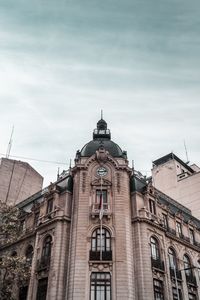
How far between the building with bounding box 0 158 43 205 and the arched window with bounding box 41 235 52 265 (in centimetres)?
2119

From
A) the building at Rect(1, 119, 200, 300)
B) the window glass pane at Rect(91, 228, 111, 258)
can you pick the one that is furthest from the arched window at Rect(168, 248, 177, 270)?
the window glass pane at Rect(91, 228, 111, 258)

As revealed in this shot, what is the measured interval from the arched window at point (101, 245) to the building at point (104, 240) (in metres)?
0.11

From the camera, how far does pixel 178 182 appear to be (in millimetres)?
66750

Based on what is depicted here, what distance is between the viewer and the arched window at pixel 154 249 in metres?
39.9

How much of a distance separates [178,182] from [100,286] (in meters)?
36.2

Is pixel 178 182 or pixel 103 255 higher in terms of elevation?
pixel 178 182

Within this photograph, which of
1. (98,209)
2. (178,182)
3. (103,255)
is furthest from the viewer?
(178,182)

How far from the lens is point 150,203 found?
4447 cm

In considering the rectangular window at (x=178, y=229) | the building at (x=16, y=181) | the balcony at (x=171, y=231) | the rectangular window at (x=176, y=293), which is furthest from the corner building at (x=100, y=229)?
the building at (x=16, y=181)

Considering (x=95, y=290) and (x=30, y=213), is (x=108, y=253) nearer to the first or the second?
(x=95, y=290)

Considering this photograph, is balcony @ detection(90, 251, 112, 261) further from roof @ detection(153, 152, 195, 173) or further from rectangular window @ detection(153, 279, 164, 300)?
roof @ detection(153, 152, 195, 173)

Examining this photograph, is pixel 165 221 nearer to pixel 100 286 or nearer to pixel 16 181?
Result: pixel 100 286

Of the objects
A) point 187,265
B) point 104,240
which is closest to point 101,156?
point 104,240

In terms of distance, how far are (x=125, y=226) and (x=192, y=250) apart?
1449 centimetres
